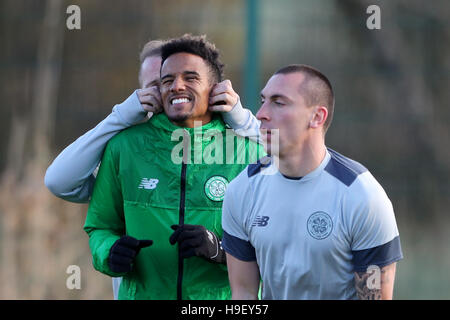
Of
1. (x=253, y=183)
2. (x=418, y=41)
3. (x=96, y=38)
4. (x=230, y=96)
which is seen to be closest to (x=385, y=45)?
(x=418, y=41)

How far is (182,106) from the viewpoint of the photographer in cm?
365

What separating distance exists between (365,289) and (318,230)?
30 centimetres

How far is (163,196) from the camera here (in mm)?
3650

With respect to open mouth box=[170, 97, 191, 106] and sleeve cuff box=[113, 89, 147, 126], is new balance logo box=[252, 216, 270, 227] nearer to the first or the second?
open mouth box=[170, 97, 191, 106]

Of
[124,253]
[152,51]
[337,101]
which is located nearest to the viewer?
[124,253]

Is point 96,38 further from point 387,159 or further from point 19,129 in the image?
point 387,159

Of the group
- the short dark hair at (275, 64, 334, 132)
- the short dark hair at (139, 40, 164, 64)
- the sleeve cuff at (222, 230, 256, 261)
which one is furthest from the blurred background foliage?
the sleeve cuff at (222, 230, 256, 261)

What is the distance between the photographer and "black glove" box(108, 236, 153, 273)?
3459 mm

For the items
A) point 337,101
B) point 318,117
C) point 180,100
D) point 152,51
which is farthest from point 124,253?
point 337,101

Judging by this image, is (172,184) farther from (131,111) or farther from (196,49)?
(196,49)

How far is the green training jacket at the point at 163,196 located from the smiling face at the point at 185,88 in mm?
68

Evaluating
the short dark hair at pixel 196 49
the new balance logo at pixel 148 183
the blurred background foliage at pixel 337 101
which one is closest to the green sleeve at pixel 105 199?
the new balance logo at pixel 148 183
